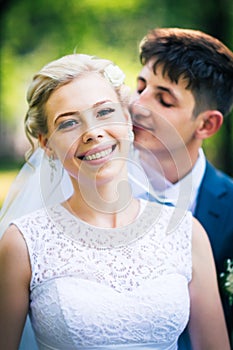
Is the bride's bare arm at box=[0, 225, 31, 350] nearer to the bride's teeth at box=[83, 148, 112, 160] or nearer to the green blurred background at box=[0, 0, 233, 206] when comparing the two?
the bride's teeth at box=[83, 148, 112, 160]

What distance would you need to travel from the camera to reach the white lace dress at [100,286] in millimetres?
2262

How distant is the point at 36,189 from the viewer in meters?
2.74

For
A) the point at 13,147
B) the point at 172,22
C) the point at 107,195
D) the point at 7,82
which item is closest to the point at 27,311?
the point at 107,195

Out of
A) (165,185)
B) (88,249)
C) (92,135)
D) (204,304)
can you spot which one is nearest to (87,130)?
(92,135)

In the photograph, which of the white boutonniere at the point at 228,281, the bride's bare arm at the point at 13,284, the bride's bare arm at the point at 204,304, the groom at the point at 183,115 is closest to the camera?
the bride's bare arm at the point at 13,284

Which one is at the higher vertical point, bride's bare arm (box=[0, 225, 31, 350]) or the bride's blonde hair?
the bride's blonde hair

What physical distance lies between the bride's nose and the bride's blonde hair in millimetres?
168

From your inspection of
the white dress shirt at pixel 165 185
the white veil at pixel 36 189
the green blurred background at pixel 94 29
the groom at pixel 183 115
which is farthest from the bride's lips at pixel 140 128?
the green blurred background at pixel 94 29

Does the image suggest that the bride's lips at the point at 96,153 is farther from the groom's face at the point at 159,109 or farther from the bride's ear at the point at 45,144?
the groom's face at the point at 159,109

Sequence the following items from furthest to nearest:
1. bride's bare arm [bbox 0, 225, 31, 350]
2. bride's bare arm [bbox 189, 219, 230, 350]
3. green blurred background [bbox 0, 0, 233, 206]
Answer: green blurred background [bbox 0, 0, 233, 206], bride's bare arm [bbox 189, 219, 230, 350], bride's bare arm [bbox 0, 225, 31, 350]

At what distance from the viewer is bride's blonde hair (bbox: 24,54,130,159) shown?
230cm

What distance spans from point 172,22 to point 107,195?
7.62 m

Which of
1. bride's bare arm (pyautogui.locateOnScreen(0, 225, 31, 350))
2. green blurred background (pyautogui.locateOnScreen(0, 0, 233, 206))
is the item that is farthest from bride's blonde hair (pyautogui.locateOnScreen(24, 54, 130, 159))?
green blurred background (pyautogui.locateOnScreen(0, 0, 233, 206))

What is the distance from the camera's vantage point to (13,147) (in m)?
15.3
